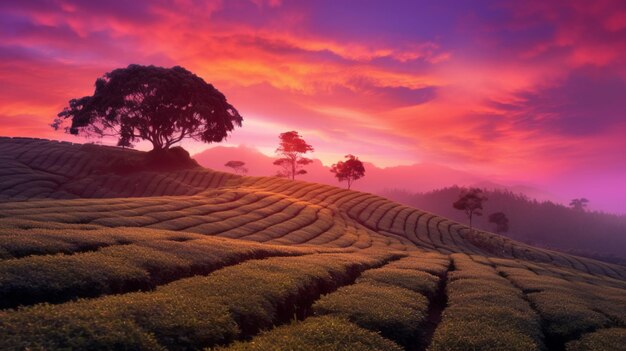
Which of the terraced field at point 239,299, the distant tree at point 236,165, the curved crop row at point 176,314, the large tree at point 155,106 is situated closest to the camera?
the curved crop row at point 176,314

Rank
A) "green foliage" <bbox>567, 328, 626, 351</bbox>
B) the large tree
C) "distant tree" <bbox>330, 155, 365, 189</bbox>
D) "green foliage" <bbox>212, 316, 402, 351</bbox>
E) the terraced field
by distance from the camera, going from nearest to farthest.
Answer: the terraced field < "green foliage" <bbox>212, 316, 402, 351</bbox> < "green foliage" <bbox>567, 328, 626, 351</bbox> < the large tree < "distant tree" <bbox>330, 155, 365, 189</bbox>

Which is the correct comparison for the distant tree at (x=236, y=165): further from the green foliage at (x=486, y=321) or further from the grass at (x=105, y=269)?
the green foliage at (x=486, y=321)

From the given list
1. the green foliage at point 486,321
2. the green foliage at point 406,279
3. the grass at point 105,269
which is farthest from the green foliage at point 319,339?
the green foliage at point 406,279

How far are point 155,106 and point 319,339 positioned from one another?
91976 millimetres

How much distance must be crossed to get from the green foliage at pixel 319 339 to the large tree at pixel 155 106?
86498 millimetres

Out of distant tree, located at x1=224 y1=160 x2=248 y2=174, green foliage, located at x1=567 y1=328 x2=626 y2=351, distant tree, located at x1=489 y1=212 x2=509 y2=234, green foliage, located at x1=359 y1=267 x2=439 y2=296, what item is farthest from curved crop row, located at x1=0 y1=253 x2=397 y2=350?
distant tree, located at x1=224 y1=160 x2=248 y2=174

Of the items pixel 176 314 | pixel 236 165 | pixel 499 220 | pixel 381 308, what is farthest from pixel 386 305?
pixel 236 165

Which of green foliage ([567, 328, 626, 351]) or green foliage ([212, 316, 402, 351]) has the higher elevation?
green foliage ([567, 328, 626, 351])

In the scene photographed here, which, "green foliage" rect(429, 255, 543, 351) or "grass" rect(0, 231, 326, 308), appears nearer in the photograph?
"grass" rect(0, 231, 326, 308)

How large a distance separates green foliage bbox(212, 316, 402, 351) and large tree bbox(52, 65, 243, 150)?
284 ft

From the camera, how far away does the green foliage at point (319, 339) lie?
13.1 meters

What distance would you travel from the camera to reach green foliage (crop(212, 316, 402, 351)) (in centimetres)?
1315

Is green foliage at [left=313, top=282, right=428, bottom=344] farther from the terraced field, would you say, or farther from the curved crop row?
the curved crop row

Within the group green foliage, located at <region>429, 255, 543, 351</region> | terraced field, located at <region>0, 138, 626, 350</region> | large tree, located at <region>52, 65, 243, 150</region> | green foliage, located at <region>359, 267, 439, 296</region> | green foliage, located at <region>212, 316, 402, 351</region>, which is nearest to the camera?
terraced field, located at <region>0, 138, 626, 350</region>
